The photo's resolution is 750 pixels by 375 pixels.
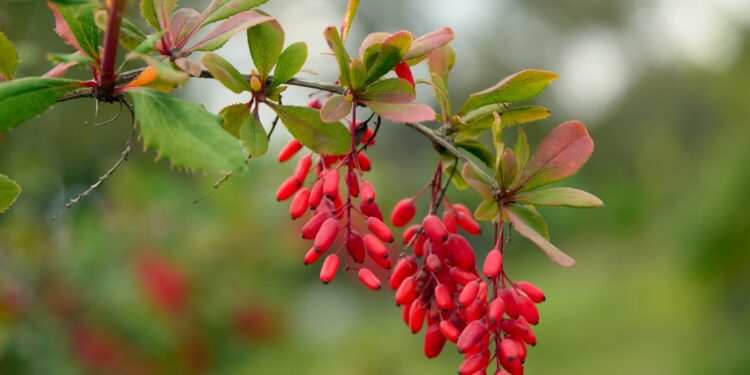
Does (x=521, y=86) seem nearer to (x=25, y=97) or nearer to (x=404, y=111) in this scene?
(x=404, y=111)

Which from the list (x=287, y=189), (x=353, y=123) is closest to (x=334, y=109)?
(x=353, y=123)

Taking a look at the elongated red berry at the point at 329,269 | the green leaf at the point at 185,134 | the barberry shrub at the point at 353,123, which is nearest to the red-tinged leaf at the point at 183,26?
the barberry shrub at the point at 353,123

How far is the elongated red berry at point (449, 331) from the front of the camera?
2.93ft

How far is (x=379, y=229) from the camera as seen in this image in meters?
0.87

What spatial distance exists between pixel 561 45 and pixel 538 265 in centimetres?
834

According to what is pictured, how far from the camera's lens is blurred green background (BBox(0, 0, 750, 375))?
377 cm

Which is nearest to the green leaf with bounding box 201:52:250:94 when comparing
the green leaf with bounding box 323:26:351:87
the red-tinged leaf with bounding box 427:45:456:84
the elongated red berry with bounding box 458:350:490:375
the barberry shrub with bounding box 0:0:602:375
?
the barberry shrub with bounding box 0:0:602:375

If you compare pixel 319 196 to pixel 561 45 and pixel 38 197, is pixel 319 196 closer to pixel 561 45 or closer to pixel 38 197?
pixel 38 197

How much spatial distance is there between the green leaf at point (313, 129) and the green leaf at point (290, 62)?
0.12 feet

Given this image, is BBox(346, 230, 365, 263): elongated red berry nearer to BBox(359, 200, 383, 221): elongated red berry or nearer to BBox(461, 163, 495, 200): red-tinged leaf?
BBox(359, 200, 383, 221): elongated red berry

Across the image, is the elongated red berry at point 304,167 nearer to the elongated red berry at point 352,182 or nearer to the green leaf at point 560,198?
the elongated red berry at point 352,182

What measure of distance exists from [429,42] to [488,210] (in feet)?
0.69

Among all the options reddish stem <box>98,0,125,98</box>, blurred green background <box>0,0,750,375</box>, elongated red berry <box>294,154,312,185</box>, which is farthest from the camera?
blurred green background <box>0,0,750,375</box>

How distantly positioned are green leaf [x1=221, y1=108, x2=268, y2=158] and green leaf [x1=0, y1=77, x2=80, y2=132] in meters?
0.19
